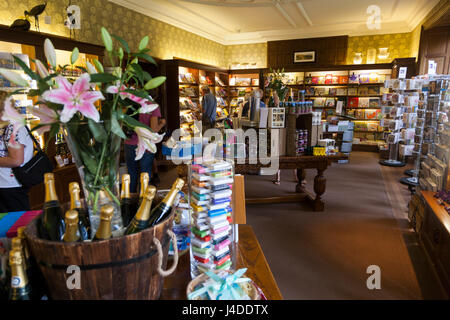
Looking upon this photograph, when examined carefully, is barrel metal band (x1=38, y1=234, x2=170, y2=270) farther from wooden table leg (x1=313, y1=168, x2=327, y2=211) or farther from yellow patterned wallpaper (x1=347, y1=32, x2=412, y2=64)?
yellow patterned wallpaper (x1=347, y1=32, x2=412, y2=64)

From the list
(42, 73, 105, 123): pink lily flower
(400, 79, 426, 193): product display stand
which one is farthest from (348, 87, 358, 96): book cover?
(42, 73, 105, 123): pink lily flower

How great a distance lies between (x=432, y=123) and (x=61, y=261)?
19.6 feet

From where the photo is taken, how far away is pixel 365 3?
666cm

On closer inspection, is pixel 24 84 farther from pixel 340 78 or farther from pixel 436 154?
pixel 340 78

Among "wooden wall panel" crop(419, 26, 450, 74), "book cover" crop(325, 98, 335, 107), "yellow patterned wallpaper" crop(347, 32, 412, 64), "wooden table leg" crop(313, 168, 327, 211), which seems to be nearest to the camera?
"wooden table leg" crop(313, 168, 327, 211)

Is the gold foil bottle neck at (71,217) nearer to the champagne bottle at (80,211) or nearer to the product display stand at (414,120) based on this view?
the champagne bottle at (80,211)

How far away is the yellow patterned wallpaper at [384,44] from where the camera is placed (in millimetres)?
8555

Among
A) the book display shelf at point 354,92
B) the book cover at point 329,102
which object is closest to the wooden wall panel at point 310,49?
the book display shelf at point 354,92

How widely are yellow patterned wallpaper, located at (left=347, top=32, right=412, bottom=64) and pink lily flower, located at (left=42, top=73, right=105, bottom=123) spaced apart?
9908 mm

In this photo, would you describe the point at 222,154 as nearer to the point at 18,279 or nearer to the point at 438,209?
Result: the point at 438,209

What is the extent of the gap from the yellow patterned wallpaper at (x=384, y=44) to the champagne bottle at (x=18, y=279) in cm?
1011

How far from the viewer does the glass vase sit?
774 millimetres

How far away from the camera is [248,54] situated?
10.2 m

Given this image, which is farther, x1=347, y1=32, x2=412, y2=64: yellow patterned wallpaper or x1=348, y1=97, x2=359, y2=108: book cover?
x1=348, y1=97, x2=359, y2=108: book cover
